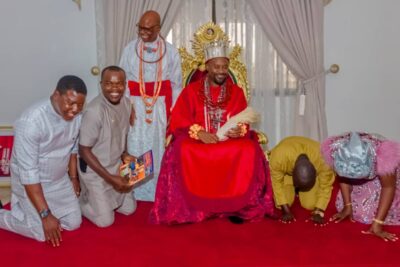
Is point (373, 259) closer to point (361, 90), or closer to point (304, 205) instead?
point (304, 205)

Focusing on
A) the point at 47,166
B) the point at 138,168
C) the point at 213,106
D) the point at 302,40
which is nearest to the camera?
the point at 47,166

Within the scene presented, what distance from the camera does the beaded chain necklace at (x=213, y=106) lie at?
415 cm

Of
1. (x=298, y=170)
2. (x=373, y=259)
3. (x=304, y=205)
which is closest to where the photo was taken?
(x=373, y=259)

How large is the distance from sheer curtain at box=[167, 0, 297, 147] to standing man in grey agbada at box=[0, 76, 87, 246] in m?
2.40

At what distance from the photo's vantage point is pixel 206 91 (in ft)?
13.7

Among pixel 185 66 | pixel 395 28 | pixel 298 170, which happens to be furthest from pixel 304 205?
pixel 395 28

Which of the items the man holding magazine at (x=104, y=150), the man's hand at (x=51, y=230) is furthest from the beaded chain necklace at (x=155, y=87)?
the man's hand at (x=51, y=230)

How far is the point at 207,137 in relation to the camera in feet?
12.4

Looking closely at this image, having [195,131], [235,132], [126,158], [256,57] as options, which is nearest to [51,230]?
[126,158]

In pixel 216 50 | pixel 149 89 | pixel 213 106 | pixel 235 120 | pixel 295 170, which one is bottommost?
pixel 295 170

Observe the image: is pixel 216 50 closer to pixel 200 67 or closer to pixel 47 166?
pixel 200 67

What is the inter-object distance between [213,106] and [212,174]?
80 cm

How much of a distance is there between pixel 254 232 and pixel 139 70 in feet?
6.48

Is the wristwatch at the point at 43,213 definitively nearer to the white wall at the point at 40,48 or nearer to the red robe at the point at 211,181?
the red robe at the point at 211,181
